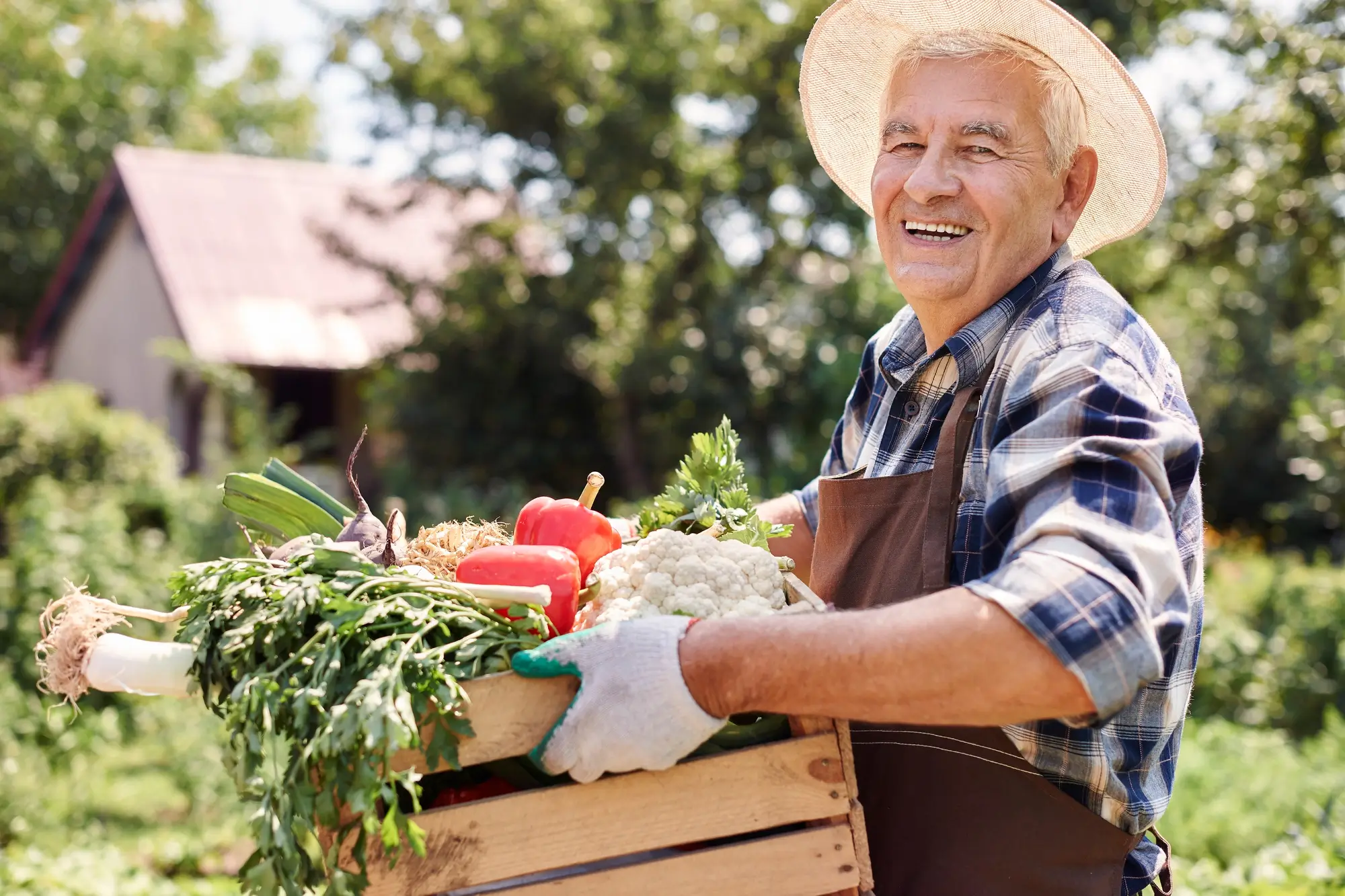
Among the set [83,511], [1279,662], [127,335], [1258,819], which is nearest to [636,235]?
[83,511]

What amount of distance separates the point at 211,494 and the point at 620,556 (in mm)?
10159

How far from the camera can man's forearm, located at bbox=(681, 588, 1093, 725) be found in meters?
1.53

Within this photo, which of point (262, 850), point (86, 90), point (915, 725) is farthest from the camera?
point (86, 90)

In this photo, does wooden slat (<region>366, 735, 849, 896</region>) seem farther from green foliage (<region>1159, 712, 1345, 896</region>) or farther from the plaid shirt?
green foliage (<region>1159, 712, 1345, 896</region>)

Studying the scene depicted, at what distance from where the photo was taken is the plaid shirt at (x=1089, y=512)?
4.95ft

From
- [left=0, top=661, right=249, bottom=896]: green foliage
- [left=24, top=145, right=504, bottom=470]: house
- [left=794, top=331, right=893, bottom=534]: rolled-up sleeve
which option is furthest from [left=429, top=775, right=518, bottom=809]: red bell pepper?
[left=24, top=145, right=504, bottom=470]: house

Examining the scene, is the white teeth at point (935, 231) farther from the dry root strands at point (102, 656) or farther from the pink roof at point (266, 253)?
the pink roof at point (266, 253)

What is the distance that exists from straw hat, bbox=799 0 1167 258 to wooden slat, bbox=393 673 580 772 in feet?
4.36

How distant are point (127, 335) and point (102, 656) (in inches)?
839

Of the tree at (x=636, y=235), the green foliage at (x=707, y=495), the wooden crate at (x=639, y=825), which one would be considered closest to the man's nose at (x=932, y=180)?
the green foliage at (x=707, y=495)

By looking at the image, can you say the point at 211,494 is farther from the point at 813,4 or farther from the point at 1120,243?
the point at 1120,243

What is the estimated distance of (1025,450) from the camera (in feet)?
5.45

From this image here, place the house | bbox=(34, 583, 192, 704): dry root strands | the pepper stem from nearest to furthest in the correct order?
bbox=(34, 583, 192, 704): dry root strands → the pepper stem → the house

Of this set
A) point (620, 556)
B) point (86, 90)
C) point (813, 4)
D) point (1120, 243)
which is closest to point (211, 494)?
point (813, 4)
